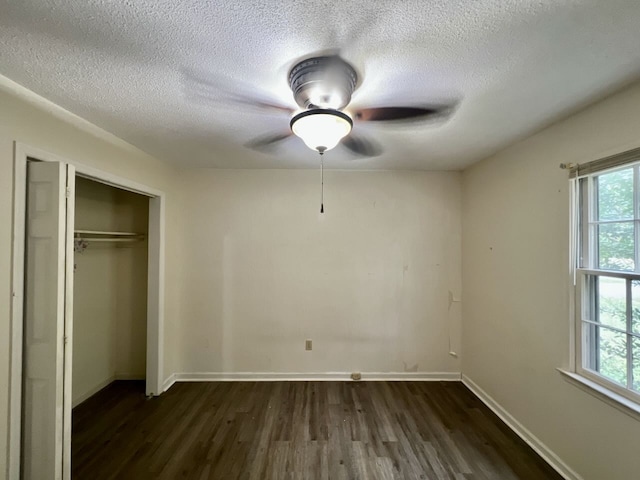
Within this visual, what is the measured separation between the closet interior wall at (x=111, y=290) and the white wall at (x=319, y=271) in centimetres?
51

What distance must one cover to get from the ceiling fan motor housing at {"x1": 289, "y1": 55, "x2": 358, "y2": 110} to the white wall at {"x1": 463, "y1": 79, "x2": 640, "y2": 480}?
1.49 metres

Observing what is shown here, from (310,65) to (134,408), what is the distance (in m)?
3.18

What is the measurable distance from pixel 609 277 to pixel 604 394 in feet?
2.18

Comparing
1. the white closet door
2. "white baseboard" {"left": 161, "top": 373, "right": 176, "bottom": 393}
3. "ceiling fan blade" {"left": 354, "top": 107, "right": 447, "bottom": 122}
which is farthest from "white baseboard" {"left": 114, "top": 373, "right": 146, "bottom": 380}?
"ceiling fan blade" {"left": 354, "top": 107, "right": 447, "bottom": 122}

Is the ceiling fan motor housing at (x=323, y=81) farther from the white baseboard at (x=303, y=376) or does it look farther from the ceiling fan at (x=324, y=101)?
the white baseboard at (x=303, y=376)

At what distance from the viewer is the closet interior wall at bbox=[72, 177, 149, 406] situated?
8.75 ft

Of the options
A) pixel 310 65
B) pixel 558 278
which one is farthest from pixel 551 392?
pixel 310 65

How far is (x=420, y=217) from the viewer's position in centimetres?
302

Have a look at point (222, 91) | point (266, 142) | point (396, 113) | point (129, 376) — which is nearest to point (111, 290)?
point (129, 376)

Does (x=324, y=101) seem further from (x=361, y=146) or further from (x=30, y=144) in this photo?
(x=30, y=144)

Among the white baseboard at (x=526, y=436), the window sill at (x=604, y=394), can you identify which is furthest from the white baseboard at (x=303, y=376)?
the window sill at (x=604, y=394)

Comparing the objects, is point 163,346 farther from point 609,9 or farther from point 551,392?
point 609,9

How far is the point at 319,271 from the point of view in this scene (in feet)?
9.86

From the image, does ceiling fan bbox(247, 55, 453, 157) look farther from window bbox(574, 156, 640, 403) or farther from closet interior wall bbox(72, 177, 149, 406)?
closet interior wall bbox(72, 177, 149, 406)
